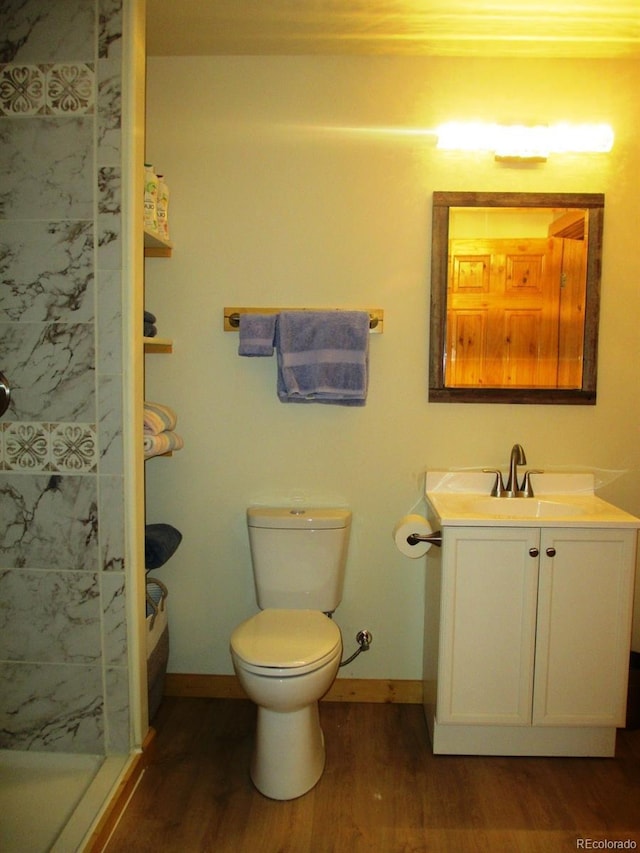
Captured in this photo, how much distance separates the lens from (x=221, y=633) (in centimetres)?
237

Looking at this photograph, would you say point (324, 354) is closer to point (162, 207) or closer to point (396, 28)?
point (162, 207)

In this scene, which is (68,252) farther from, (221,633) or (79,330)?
(221,633)

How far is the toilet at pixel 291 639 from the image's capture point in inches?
68.4

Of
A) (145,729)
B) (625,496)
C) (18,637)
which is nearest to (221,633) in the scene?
(145,729)

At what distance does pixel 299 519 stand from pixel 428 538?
473 mm

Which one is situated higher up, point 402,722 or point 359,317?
point 359,317

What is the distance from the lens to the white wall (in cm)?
217

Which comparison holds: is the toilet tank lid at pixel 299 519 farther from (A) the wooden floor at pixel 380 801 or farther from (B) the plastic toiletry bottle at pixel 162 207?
(B) the plastic toiletry bottle at pixel 162 207

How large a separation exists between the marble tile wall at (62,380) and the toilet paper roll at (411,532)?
0.94 meters

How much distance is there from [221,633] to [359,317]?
138 centimetres

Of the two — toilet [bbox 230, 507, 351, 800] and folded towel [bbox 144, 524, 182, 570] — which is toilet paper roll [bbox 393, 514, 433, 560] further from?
folded towel [bbox 144, 524, 182, 570]

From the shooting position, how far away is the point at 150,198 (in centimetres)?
193

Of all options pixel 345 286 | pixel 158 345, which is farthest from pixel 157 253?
pixel 345 286

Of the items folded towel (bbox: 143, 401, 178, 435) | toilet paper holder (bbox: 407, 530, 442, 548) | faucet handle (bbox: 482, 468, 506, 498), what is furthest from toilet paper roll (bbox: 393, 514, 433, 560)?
folded towel (bbox: 143, 401, 178, 435)
